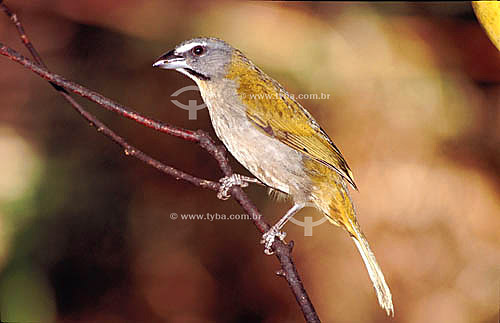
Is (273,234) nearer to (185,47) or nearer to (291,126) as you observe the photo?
(291,126)

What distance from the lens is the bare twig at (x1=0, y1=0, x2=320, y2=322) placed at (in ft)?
3.57

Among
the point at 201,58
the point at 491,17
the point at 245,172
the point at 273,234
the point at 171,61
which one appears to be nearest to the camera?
the point at 491,17

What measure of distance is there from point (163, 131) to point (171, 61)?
41cm

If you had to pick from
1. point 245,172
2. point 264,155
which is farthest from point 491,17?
point 245,172

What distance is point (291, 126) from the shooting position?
5.54 ft

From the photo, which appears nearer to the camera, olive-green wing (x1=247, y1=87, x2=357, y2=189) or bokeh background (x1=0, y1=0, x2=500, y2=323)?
olive-green wing (x1=247, y1=87, x2=357, y2=189)

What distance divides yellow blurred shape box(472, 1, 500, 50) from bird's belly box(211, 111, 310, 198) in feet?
2.41

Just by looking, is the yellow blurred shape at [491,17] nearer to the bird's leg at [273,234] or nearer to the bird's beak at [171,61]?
the bird's leg at [273,234]

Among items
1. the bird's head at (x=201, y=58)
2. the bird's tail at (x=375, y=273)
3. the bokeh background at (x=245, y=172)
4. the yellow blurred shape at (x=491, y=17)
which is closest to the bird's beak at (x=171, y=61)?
the bird's head at (x=201, y=58)

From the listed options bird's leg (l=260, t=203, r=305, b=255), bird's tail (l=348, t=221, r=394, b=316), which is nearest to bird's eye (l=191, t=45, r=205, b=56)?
bird's leg (l=260, t=203, r=305, b=255)

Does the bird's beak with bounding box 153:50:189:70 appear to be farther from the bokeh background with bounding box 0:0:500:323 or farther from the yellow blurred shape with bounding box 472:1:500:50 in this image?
the bokeh background with bounding box 0:0:500:323

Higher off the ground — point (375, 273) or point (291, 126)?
point (291, 126)

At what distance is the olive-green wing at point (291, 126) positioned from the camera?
1630 mm

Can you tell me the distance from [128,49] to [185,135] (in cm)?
268
